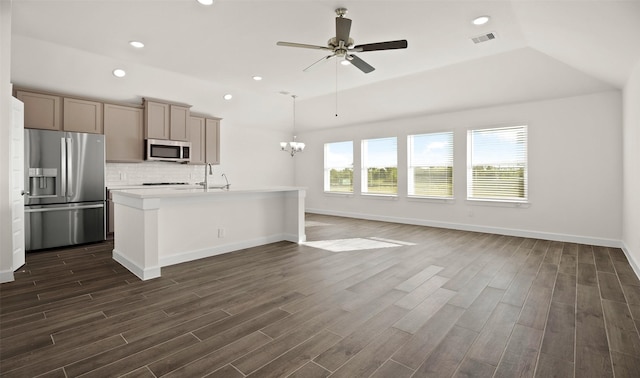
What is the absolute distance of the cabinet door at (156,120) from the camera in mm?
6129

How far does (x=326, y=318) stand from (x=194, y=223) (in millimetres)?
2491

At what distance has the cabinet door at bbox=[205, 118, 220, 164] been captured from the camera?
739 cm

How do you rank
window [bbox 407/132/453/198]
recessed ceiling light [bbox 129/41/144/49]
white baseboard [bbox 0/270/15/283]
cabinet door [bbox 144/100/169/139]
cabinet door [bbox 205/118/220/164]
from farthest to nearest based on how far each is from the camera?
1. cabinet door [bbox 205/118/220/164]
2. window [bbox 407/132/453/198]
3. cabinet door [bbox 144/100/169/139]
4. recessed ceiling light [bbox 129/41/144/49]
5. white baseboard [bbox 0/270/15/283]

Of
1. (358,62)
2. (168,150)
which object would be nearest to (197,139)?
(168,150)

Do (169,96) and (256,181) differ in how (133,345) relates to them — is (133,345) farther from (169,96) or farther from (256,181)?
(256,181)

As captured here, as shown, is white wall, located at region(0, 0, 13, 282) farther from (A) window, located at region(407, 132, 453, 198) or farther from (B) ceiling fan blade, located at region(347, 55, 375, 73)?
(A) window, located at region(407, 132, 453, 198)

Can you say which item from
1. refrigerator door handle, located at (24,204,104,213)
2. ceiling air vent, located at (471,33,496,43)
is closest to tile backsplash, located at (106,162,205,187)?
refrigerator door handle, located at (24,204,104,213)

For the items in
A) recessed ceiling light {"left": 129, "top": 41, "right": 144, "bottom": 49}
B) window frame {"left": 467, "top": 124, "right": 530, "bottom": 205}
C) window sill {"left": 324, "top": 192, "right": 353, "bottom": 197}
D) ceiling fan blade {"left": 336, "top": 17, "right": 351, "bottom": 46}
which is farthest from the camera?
window sill {"left": 324, "top": 192, "right": 353, "bottom": 197}

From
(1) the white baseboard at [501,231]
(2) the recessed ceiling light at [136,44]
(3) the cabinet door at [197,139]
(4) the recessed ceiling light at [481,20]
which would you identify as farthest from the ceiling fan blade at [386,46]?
(3) the cabinet door at [197,139]

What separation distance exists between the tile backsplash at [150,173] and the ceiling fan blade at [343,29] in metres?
5.26

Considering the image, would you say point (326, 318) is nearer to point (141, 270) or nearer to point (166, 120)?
point (141, 270)

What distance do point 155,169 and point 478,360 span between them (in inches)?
268

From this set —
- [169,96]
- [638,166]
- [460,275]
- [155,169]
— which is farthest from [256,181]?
[638,166]

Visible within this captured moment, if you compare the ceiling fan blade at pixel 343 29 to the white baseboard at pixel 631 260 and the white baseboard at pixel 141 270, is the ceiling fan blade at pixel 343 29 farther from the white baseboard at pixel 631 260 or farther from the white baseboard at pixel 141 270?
the white baseboard at pixel 631 260
